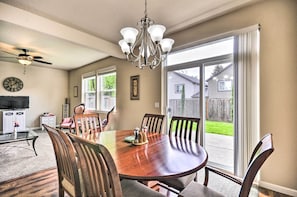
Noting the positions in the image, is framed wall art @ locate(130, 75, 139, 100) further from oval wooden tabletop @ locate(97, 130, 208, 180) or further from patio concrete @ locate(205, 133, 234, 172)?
oval wooden tabletop @ locate(97, 130, 208, 180)

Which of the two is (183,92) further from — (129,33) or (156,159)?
(156,159)

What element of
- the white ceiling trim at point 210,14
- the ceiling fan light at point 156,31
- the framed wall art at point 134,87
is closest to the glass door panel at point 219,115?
the white ceiling trim at point 210,14

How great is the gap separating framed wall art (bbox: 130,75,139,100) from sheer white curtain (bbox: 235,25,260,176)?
249cm

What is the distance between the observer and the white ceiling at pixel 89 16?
2.47m

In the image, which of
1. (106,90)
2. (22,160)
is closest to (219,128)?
(22,160)

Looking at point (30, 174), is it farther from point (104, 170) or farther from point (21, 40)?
point (21, 40)

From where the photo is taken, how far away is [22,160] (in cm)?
308

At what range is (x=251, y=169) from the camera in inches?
36.2

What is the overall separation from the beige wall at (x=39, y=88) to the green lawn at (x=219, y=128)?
22.2ft

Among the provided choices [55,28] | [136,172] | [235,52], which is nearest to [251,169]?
[136,172]

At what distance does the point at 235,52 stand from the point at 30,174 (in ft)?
12.6

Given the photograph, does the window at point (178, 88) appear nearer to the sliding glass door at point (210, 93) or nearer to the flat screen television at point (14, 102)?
the sliding glass door at point (210, 93)

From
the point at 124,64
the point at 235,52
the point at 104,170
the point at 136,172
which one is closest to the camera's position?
the point at 104,170

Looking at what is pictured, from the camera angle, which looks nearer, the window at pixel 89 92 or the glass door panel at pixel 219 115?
the glass door panel at pixel 219 115
